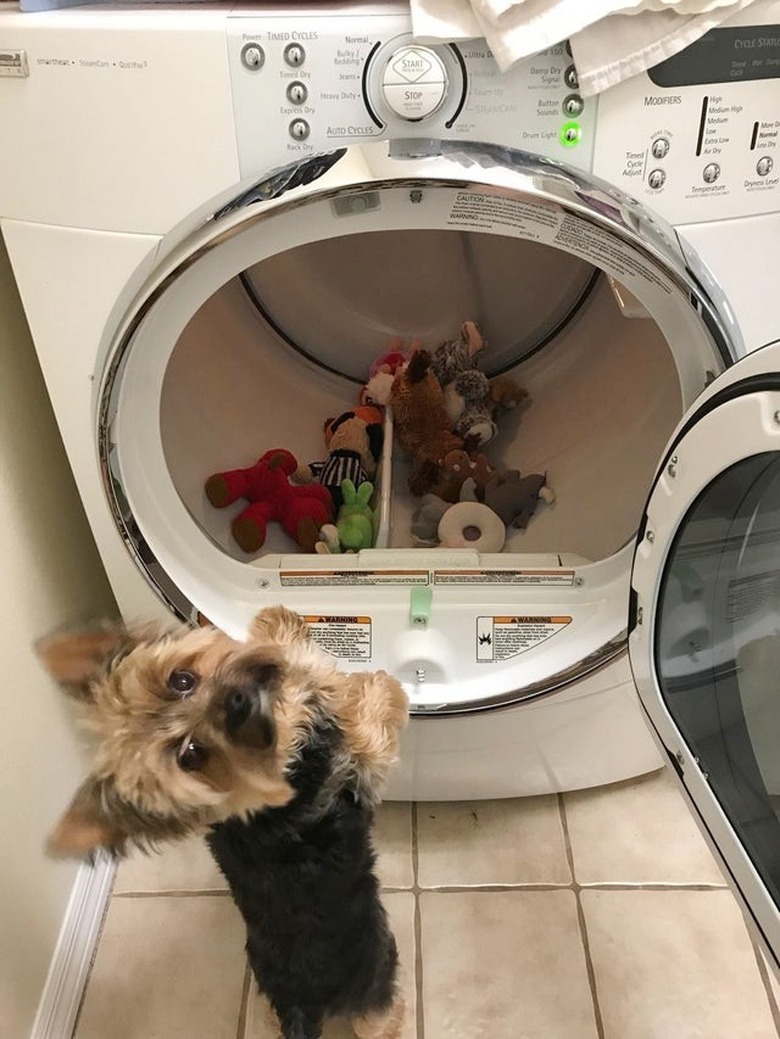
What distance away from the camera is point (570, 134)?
2.34ft

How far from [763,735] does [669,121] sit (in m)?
0.51

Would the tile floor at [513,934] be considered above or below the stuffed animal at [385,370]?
below

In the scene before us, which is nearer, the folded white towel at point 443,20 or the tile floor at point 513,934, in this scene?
the folded white towel at point 443,20

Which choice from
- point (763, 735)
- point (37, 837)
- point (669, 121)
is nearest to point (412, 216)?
point (669, 121)

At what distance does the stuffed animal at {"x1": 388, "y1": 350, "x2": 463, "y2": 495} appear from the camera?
124cm

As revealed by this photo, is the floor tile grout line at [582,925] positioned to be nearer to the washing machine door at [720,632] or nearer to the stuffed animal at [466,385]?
the washing machine door at [720,632]

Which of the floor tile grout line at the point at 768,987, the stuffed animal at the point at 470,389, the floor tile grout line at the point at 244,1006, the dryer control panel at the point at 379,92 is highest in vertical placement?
the dryer control panel at the point at 379,92

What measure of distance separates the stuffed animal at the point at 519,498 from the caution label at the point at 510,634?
8.5 inches

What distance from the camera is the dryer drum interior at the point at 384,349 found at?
0.76 m

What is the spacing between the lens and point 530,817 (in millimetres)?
1224

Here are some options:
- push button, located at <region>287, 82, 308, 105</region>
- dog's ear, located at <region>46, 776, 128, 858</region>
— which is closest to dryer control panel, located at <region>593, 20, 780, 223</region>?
push button, located at <region>287, 82, 308, 105</region>

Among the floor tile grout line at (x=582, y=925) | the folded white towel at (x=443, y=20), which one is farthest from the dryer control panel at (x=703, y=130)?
the floor tile grout line at (x=582, y=925)

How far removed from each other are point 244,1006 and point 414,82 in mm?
1003

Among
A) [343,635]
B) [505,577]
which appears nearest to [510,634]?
[505,577]
